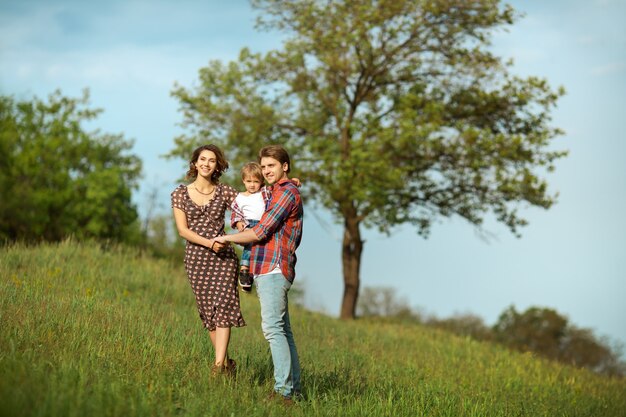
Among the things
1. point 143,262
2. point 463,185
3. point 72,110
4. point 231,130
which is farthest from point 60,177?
point 463,185

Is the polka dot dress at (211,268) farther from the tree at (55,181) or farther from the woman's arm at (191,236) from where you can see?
the tree at (55,181)

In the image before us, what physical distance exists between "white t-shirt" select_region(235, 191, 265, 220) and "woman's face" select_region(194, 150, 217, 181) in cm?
60

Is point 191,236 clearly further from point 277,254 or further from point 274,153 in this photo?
point 274,153

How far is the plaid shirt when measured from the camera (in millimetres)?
6273

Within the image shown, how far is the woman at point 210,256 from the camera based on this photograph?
7.08 metres

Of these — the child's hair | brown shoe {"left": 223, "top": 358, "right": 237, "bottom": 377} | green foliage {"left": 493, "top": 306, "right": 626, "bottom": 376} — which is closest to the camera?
the child's hair

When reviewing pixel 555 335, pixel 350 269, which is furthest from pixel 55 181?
pixel 555 335

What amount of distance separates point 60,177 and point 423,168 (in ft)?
72.2

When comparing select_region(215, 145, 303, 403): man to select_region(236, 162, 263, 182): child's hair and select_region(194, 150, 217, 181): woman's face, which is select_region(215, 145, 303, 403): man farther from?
select_region(194, 150, 217, 181): woman's face

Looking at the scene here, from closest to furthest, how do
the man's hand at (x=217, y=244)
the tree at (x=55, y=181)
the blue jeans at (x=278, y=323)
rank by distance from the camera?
1. the blue jeans at (x=278, y=323)
2. the man's hand at (x=217, y=244)
3. the tree at (x=55, y=181)

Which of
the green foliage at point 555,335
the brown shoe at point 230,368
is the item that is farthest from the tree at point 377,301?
the brown shoe at point 230,368

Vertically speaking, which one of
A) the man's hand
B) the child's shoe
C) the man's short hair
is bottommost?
the child's shoe

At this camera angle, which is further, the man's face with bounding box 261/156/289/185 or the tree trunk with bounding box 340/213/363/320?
the tree trunk with bounding box 340/213/363/320

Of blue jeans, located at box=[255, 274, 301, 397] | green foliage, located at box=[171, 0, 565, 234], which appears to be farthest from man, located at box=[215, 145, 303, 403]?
green foliage, located at box=[171, 0, 565, 234]
